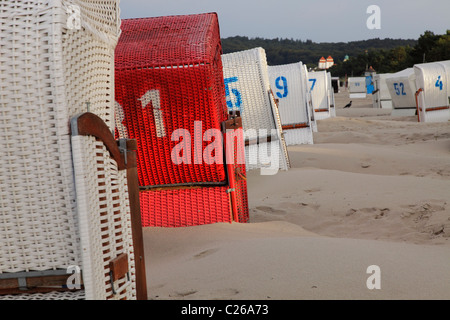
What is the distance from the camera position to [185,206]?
203 inches

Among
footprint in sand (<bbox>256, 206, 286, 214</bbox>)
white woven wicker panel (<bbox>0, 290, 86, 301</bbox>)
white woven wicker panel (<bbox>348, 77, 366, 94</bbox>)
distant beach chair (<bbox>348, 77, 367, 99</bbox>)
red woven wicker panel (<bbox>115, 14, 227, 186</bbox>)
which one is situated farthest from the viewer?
white woven wicker panel (<bbox>348, 77, 366, 94</bbox>)

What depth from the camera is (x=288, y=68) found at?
1384 centimetres

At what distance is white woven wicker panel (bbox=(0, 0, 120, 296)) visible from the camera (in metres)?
1.99

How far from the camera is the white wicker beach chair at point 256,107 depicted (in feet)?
30.0

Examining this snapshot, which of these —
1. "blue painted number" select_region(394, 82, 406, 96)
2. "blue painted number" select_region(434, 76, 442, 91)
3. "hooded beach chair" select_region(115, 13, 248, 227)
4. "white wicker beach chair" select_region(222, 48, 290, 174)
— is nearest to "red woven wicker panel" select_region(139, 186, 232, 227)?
"hooded beach chair" select_region(115, 13, 248, 227)

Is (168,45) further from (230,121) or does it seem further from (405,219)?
(405,219)

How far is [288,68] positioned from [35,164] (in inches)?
482

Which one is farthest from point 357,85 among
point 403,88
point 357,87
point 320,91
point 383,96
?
point 320,91

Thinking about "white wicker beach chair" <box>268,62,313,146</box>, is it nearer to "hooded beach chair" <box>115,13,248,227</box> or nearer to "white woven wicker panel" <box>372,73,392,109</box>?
"hooded beach chair" <box>115,13,248,227</box>

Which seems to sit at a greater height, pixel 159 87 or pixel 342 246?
pixel 159 87

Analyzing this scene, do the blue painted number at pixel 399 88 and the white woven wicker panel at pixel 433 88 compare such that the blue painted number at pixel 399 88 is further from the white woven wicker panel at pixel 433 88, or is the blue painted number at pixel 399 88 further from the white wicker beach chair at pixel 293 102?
the white wicker beach chair at pixel 293 102

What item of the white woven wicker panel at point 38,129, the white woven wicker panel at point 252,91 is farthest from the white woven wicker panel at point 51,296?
the white woven wicker panel at point 252,91

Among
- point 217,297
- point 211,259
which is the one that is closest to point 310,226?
point 211,259

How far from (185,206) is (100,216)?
2942 mm
